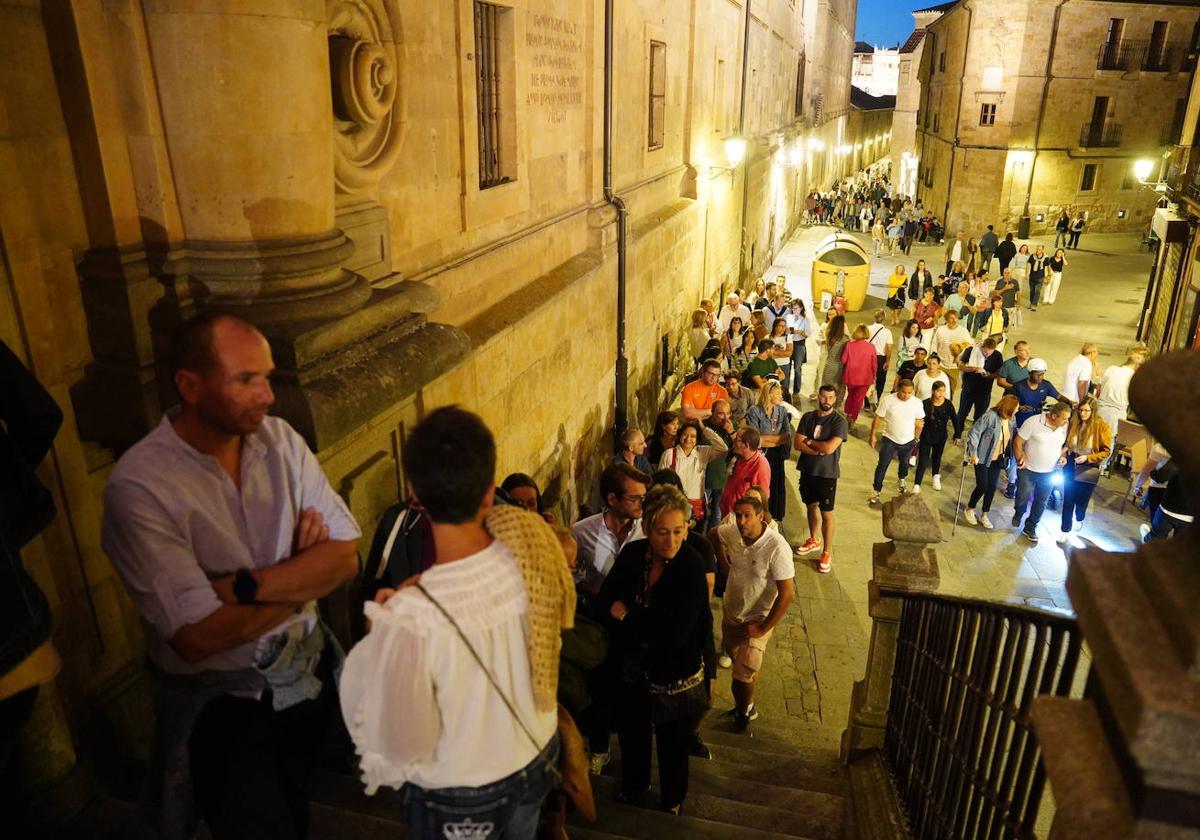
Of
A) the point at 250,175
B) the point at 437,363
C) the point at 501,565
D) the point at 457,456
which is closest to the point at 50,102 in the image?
the point at 250,175

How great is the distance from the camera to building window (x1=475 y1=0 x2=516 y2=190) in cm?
639

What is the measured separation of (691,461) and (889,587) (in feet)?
8.55

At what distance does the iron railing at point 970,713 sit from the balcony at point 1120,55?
3576 cm

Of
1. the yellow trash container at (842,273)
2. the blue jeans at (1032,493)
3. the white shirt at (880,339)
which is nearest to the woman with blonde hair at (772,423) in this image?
the blue jeans at (1032,493)

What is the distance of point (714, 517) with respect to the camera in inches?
298

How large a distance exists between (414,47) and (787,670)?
537cm

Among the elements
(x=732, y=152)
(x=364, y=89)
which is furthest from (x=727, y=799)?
(x=732, y=152)

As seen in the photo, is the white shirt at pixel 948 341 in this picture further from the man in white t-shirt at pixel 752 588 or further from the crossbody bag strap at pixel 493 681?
the crossbody bag strap at pixel 493 681

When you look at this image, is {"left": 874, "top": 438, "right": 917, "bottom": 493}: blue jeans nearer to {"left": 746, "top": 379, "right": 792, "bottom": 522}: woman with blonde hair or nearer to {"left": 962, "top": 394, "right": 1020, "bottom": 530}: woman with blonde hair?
{"left": 962, "top": 394, "right": 1020, "bottom": 530}: woman with blonde hair

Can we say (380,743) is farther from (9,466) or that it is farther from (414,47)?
(414,47)

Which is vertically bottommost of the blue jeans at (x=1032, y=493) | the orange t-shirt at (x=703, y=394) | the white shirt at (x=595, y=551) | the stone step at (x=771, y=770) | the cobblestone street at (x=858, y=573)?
the cobblestone street at (x=858, y=573)

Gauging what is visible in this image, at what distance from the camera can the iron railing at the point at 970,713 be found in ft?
8.66

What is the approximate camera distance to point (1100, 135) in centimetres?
3303

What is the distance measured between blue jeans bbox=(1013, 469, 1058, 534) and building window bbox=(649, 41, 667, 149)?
254 inches
